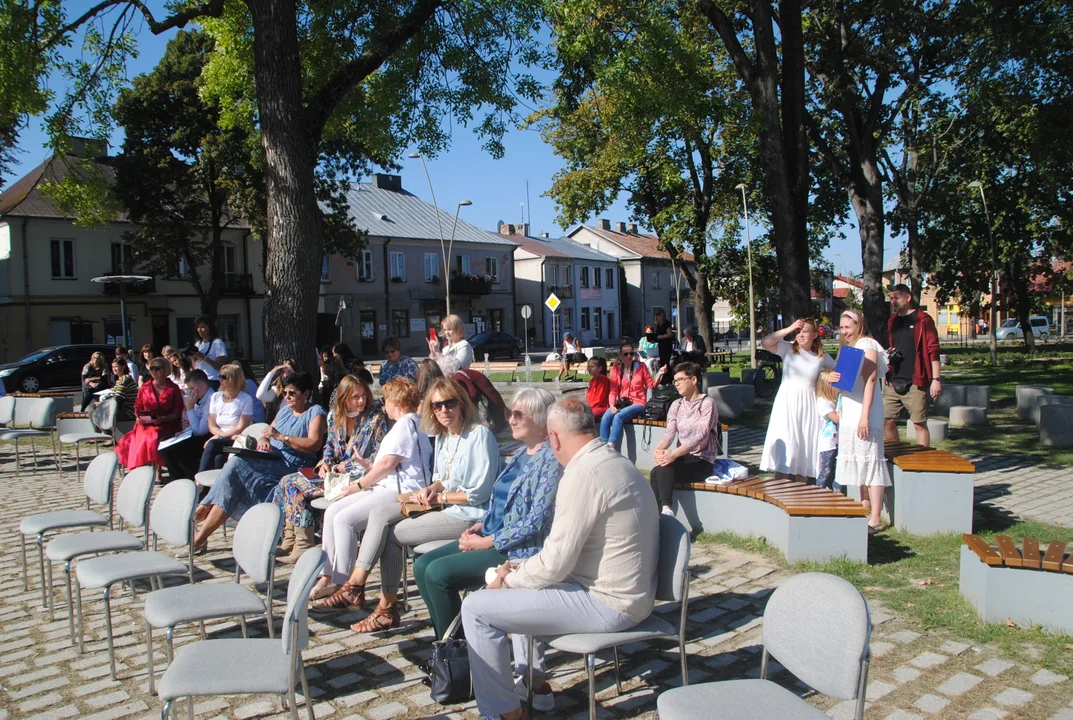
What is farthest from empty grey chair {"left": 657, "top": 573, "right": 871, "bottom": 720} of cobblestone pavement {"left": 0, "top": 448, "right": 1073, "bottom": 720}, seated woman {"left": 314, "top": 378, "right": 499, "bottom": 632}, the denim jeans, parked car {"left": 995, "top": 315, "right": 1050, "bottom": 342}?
parked car {"left": 995, "top": 315, "right": 1050, "bottom": 342}

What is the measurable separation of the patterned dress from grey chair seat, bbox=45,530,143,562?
45.8 inches

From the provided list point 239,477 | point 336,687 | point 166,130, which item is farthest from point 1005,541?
point 166,130

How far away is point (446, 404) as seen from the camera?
A: 17.6 feet

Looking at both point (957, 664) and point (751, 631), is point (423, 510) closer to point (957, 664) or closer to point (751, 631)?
point (751, 631)

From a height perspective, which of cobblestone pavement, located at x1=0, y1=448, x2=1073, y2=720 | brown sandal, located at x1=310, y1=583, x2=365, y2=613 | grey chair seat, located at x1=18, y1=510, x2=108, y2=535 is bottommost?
cobblestone pavement, located at x1=0, y1=448, x2=1073, y2=720

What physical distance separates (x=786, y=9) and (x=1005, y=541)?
7.54m

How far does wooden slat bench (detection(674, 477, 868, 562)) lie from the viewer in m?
5.94

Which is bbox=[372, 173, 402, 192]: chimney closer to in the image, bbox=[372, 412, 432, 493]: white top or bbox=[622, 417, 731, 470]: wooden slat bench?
bbox=[622, 417, 731, 470]: wooden slat bench

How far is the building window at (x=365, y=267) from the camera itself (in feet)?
161

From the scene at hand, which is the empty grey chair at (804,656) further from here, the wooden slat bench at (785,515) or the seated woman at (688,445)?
the seated woman at (688,445)

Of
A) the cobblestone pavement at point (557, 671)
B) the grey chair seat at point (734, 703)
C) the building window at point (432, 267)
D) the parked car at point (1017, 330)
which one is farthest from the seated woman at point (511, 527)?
the parked car at point (1017, 330)

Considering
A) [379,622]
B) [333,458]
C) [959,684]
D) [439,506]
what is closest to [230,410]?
[333,458]

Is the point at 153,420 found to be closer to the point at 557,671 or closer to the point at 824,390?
the point at 557,671

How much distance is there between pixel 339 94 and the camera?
376 inches
